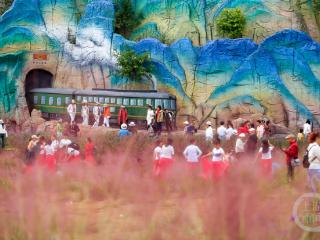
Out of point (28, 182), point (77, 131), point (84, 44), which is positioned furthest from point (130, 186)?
point (84, 44)

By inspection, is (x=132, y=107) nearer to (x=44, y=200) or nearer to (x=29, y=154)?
(x=29, y=154)

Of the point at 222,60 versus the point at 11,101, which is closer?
the point at 222,60

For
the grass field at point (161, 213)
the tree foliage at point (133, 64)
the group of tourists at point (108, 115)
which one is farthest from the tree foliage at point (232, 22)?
the grass field at point (161, 213)

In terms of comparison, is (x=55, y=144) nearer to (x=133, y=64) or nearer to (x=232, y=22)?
(x=133, y=64)

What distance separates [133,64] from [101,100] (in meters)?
1.85

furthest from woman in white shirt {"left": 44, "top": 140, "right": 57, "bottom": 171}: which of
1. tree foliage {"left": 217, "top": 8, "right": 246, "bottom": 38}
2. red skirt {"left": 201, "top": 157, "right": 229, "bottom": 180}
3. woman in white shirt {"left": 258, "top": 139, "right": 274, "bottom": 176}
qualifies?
tree foliage {"left": 217, "top": 8, "right": 246, "bottom": 38}

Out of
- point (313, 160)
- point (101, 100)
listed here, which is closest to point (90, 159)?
point (313, 160)

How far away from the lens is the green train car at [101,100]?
70.4 ft

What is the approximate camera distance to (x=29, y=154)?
12898 millimetres

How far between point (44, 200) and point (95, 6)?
16820 mm

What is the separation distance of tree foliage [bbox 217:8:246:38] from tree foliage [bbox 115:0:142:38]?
3.74m

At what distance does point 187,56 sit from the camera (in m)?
21.7

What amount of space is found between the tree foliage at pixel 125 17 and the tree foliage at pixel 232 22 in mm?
3735

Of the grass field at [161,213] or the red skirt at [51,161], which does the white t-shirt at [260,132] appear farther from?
the grass field at [161,213]
